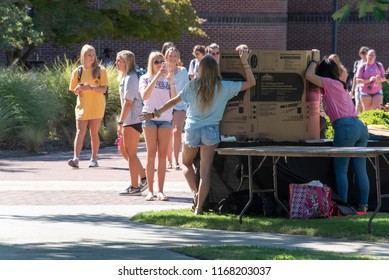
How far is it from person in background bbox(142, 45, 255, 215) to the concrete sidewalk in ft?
3.30

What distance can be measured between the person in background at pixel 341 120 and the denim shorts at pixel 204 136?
135 centimetres

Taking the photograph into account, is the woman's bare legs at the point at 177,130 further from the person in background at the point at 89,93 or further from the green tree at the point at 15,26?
the green tree at the point at 15,26

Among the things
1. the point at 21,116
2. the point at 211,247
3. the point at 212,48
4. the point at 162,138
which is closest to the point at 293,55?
the point at 162,138

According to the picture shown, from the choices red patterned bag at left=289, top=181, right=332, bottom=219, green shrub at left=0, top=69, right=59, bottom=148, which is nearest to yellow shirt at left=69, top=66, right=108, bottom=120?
green shrub at left=0, top=69, right=59, bottom=148

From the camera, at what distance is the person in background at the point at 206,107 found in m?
11.7

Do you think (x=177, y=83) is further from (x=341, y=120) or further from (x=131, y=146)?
(x=341, y=120)

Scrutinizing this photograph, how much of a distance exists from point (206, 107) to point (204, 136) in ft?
1.04

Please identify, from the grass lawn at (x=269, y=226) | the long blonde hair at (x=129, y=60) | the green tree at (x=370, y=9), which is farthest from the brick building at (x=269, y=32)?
the green tree at (x=370, y=9)

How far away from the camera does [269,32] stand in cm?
3916

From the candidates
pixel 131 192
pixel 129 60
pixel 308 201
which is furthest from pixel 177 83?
pixel 308 201

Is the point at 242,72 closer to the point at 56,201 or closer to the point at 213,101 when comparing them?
the point at 213,101

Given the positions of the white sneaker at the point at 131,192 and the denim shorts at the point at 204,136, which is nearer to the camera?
the denim shorts at the point at 204,136

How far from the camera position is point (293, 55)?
11.9 meters

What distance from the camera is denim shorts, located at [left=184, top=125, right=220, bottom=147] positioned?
1168 cm
